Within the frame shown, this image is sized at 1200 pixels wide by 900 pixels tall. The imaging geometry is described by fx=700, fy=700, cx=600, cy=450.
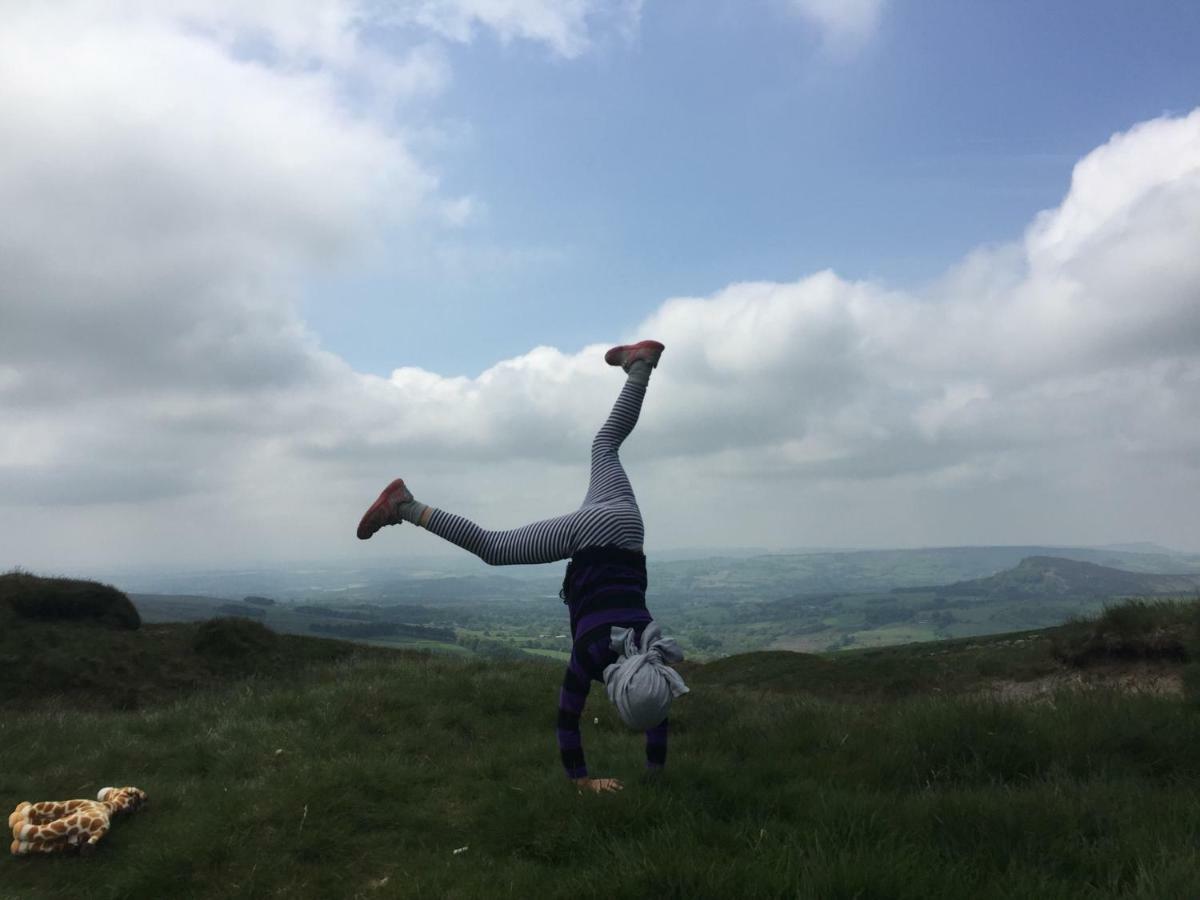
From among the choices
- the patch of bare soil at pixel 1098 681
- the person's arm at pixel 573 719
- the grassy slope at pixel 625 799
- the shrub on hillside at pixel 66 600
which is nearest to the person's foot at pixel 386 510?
the person's arm at pixel 573 719

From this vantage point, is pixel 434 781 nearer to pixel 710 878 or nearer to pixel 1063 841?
pixel 710 878

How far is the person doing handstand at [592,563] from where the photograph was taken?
5.45 meters

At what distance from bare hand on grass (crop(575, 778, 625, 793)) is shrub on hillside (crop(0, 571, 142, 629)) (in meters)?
13.9

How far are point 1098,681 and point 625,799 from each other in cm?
897

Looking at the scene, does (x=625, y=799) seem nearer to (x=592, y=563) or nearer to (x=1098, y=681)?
(x=592, y=563)

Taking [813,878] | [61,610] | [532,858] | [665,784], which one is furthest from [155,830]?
[61,610]

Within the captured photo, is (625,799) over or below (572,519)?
below

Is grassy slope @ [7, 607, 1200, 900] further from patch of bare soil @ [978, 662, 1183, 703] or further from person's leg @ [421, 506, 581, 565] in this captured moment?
Answer: patch of bare soil @ [978, 662, 1183, 703]

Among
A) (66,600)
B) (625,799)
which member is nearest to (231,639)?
(66,600)

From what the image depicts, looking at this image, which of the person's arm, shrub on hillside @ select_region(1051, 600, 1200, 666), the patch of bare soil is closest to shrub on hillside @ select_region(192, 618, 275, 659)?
the person's arm

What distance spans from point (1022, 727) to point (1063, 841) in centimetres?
233

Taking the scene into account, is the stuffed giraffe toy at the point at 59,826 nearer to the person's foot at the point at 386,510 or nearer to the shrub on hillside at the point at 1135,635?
the person's foot at the point at 386,510

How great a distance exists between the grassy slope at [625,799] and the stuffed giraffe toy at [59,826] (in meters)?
0.13

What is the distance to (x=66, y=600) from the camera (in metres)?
14.8
